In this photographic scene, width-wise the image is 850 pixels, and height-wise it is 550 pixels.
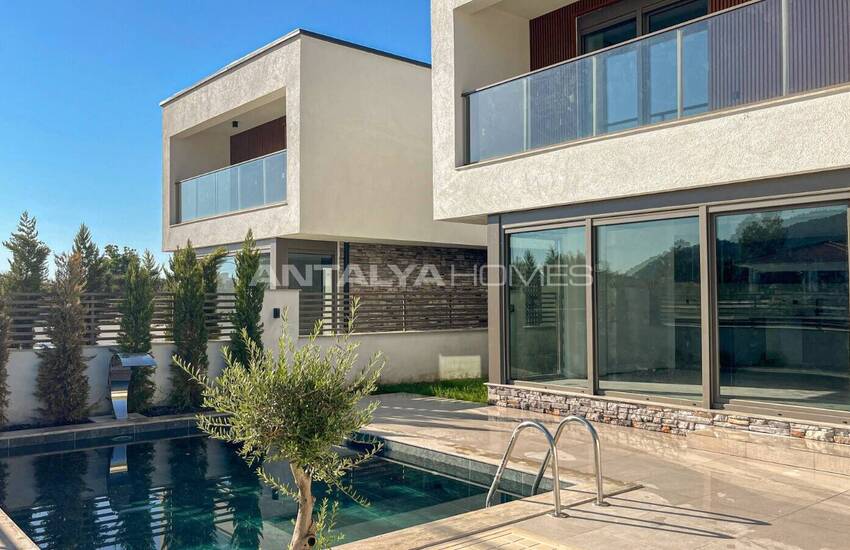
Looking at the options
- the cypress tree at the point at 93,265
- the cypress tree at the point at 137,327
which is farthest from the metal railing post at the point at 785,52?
the cypress tree at the point at 93,265

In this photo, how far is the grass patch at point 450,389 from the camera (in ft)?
41.3

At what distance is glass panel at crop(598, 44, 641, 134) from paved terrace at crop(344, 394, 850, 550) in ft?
13.7

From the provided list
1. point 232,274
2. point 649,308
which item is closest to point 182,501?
point 649,308

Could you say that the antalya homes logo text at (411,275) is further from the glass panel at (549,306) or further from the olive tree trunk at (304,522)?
the olive tree trunk at (304,522)

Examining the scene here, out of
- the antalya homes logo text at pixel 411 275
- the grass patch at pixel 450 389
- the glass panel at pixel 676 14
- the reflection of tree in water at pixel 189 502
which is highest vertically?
the glass panel at pixel 676 14

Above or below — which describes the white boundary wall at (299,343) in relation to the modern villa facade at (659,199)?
below

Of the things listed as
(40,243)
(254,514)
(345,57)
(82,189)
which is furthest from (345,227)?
(82,189)

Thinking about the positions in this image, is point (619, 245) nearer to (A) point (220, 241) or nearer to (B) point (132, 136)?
(A) point (220, 241)

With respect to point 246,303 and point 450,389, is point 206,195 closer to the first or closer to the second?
point 246,303

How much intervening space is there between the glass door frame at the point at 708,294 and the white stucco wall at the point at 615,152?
33cm

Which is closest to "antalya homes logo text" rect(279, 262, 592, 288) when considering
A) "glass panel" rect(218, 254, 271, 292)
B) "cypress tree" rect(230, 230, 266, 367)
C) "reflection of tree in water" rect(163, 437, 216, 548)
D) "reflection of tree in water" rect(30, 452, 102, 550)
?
"glass panel" rect(218, 254, 271, 292)

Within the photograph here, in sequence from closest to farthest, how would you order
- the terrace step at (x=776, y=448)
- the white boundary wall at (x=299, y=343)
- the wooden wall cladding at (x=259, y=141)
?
the terrace step at (x=776, y=448) → the white boundary wall at (x=299, y=343) → the wooden wall cladding at (x=259, y=141)

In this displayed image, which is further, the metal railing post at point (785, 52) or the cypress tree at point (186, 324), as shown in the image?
the cypress tree at point (186, 324)

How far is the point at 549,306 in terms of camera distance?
35.1 feet
